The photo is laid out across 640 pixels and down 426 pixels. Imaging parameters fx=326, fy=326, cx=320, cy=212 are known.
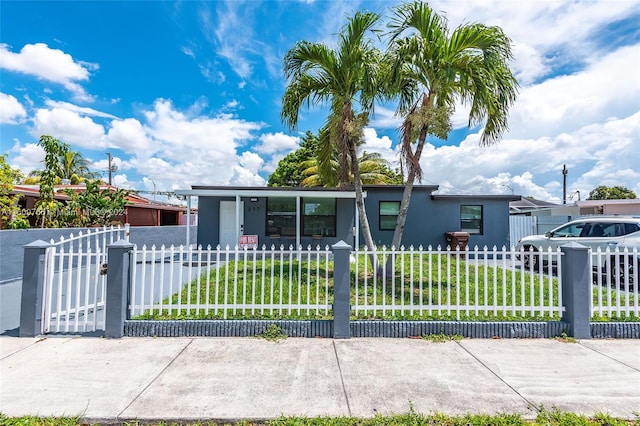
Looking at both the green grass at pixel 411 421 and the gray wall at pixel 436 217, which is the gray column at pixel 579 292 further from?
the gray wall at pixel 436 217

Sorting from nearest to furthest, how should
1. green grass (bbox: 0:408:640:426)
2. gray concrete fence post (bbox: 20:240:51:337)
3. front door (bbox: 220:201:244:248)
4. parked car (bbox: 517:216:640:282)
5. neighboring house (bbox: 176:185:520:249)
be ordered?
green grass (bbox: 0:408:640:426) → gray concrete fence post (bbox: 20:240:51:337) → parked car (bbox: 517:216:640:282) → neighboring house (bbox: 176:185:520:249) → front door (bbox: 220:201:244:248)

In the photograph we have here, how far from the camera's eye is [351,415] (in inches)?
111

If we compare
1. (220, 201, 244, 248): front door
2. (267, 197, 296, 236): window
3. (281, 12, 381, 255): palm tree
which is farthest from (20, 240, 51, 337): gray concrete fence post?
(267, 197, 296, 236): window

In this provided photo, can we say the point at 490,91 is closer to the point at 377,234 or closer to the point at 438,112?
the point at 438,112

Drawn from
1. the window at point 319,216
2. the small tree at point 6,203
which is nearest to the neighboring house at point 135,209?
the small tree at point 6,203

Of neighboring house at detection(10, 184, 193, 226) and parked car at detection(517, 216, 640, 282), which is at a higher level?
neighboring house at detection(10, 184, 193, 226)

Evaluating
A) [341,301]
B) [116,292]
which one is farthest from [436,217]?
[116,292]

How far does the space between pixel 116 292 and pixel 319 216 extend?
934 centimetres

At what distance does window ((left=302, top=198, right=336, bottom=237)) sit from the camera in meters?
13.4

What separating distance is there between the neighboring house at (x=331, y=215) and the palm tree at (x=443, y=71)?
5669 millimetres

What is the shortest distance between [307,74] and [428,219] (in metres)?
9.20

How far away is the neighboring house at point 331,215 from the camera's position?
41.1ft

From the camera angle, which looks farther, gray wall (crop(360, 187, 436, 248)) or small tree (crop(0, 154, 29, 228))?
gray wall (crop(360, 187, 436, 248))

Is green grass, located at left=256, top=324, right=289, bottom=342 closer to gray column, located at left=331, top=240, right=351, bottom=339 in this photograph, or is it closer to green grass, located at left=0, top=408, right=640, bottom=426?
gray column, located at left=331, top=240, right=351, bottom=339
